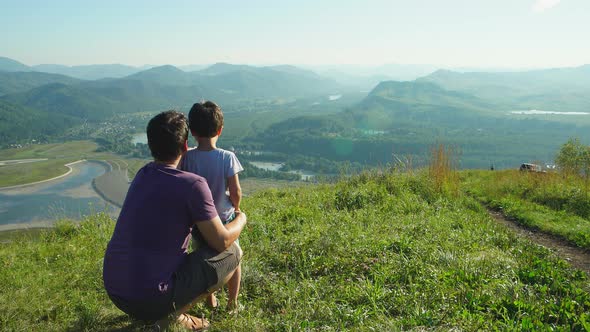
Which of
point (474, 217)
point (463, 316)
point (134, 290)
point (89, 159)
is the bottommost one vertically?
point (89, 159)

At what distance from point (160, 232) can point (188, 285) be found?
0.45 m

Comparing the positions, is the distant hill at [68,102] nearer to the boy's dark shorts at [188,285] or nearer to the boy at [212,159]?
the boy at [212,159]

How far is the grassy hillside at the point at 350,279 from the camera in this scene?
3029 millimetres

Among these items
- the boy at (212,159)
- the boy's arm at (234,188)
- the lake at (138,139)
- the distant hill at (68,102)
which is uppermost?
the boy at (212,159)

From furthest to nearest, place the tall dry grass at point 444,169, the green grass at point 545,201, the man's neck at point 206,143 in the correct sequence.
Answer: the tall dry grass at point 444,169 < the green grass at point 545,201 < the man's neck at point 206,143

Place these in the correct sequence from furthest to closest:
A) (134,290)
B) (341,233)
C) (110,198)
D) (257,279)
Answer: (110,198), (341,233), (257,279), (134,290)

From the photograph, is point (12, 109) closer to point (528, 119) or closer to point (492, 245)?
point (492, 245)

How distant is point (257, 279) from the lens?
3828 mm

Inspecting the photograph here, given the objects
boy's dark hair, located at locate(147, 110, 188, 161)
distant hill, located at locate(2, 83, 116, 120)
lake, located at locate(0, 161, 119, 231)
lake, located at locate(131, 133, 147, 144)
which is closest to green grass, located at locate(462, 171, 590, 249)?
boy's dark hair, located at locate(147, 110, 188, 161)

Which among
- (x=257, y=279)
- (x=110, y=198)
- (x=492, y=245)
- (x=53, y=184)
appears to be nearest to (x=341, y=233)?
(x=257, y=279)

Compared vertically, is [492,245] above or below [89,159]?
above

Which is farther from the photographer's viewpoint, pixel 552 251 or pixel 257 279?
pixel 552 251

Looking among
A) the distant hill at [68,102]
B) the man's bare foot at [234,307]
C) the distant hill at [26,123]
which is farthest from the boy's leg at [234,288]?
the distant hill at [68,102]

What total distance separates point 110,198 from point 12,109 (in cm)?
12916
